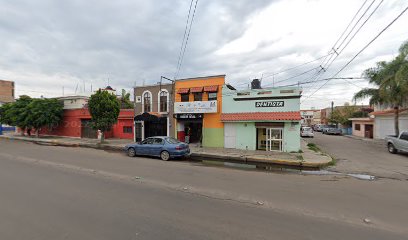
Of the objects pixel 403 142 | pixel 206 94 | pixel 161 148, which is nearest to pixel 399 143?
pixel 403 142

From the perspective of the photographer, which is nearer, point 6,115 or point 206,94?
point 206,94

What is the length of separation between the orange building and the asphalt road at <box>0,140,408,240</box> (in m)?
10.5

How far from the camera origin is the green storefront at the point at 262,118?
16.1 m

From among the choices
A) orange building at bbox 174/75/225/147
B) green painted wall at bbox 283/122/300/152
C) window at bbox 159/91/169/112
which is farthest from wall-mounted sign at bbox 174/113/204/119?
green painted wall at bbox 283/122/300/152

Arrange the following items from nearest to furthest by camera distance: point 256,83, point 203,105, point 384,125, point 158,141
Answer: point 158,141
point 203,105
point 256,83
point 384,125

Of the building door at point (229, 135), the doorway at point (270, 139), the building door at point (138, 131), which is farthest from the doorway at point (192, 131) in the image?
the doorway at point (270, 139)

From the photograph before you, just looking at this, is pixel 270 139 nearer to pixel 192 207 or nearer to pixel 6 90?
pixel 192 207

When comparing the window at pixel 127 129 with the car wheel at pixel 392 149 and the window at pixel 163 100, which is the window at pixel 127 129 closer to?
the window at pixel 163 100

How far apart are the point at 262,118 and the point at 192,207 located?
12788mm

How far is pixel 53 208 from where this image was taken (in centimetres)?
501

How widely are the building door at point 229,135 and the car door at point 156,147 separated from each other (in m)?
6.84

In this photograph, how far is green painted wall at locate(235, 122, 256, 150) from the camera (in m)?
17.5

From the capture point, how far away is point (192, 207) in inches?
206

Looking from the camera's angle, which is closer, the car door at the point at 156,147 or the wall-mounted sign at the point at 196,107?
the car door at the point at 156,147
